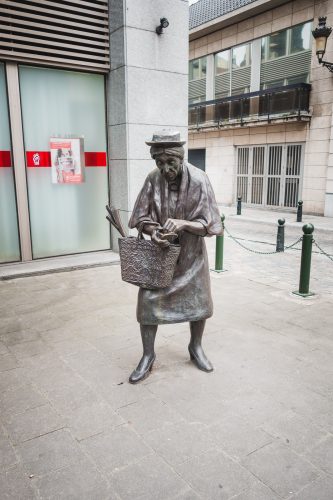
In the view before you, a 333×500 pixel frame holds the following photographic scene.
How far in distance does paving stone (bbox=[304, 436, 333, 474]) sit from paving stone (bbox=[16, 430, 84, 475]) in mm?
1490

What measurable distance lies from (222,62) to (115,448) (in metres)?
19.5

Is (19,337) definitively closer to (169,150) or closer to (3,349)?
(3,349)

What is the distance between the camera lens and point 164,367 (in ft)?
12.9

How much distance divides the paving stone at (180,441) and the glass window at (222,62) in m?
18.8

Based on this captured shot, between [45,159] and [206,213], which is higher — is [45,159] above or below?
above

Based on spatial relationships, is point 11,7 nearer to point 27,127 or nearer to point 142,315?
point 27,127

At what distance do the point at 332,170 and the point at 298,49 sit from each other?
193 inches

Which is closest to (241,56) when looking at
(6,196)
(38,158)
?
(38,158)

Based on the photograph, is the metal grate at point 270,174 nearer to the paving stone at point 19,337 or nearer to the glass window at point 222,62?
the glass window at point 222,62

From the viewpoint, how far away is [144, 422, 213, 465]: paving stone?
273 cm

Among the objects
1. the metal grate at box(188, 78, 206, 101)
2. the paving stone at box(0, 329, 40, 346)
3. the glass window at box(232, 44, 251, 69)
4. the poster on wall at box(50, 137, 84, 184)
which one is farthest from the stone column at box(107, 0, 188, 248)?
the metal grate at box(188, 78, 206, 101)

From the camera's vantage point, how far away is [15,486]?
2.46 metres

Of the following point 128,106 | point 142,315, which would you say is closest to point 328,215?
point 128,106

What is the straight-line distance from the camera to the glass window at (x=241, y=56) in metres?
17.9
